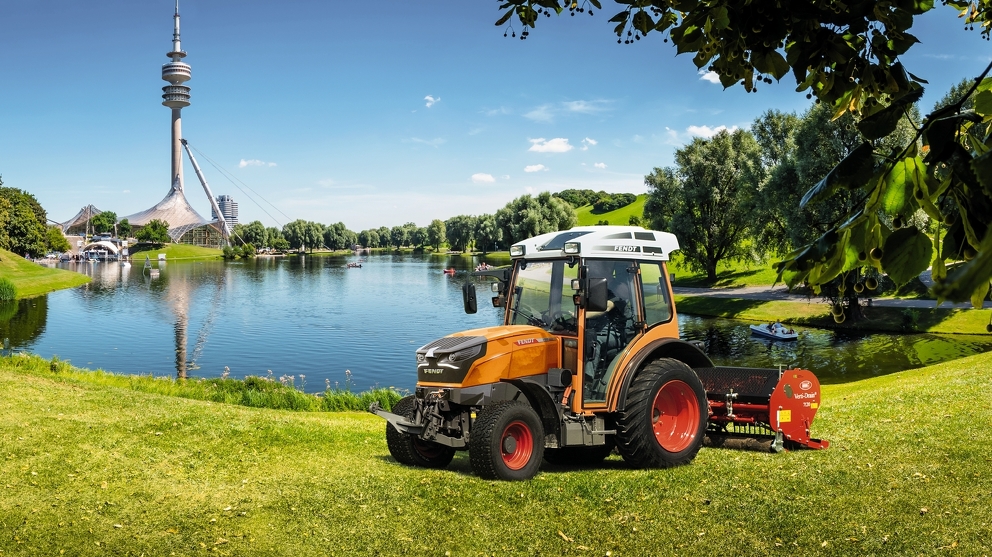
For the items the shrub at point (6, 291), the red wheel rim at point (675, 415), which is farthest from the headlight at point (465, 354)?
the shrub at point (6, 291)

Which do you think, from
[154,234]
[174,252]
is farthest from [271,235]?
[174,252]

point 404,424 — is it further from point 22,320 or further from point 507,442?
point 22,320

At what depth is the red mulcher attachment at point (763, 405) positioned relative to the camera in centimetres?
920

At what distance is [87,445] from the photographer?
367 inches

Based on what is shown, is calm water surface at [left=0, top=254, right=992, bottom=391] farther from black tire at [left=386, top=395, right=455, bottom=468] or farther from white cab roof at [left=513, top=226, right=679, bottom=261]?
white cab roof at [left=513, top=226, right=679, bottom=261]

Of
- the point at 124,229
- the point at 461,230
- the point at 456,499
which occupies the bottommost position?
the point at 456,499

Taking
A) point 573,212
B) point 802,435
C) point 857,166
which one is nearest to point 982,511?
point 802,435

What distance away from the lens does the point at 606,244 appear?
8625 millimetres

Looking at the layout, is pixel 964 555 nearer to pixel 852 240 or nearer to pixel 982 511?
pixel 982 511

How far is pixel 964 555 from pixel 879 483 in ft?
5.87

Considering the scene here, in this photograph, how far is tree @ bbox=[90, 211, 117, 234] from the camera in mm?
186625

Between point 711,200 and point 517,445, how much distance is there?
4795cm

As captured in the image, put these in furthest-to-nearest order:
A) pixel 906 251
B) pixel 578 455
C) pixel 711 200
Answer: pixel 711 200, pixel 578 455, pixel 906 251

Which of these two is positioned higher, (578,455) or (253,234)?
(253,234)
